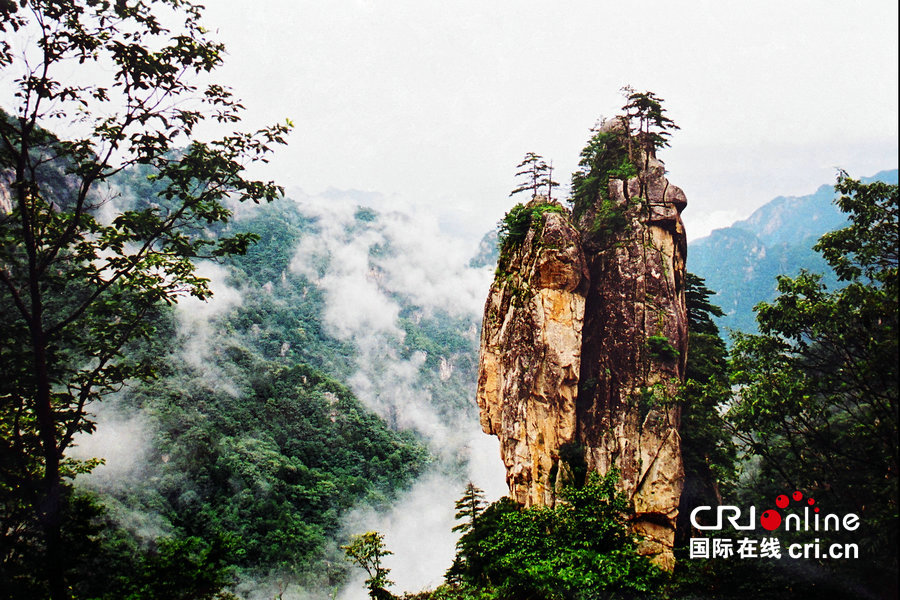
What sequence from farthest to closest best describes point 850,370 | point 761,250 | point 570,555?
point 761,250
point 570,555
point 850,370

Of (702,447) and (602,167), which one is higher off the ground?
(602,167)

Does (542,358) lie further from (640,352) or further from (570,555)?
(570,555)

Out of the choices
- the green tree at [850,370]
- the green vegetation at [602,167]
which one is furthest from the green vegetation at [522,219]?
the green tree at [850,370]

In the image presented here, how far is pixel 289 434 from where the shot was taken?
83.6 meters

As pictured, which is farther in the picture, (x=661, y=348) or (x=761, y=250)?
(x=761, y=250)

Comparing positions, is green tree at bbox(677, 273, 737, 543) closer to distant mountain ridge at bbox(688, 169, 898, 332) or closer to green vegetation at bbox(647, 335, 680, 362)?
green vegetation at bbox(647, 335, 680, 362)

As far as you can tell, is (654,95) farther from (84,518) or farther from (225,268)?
(225,268)

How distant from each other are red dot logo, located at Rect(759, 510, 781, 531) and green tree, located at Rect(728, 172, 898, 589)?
4.14ft

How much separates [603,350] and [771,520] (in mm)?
9851

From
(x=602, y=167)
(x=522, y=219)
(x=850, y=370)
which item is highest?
(x=602, y=167)

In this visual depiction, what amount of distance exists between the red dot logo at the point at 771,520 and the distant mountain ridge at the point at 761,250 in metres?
71.4

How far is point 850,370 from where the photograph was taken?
10078 millimetres

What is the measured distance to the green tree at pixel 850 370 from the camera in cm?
929

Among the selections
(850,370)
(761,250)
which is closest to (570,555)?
(850,370)
